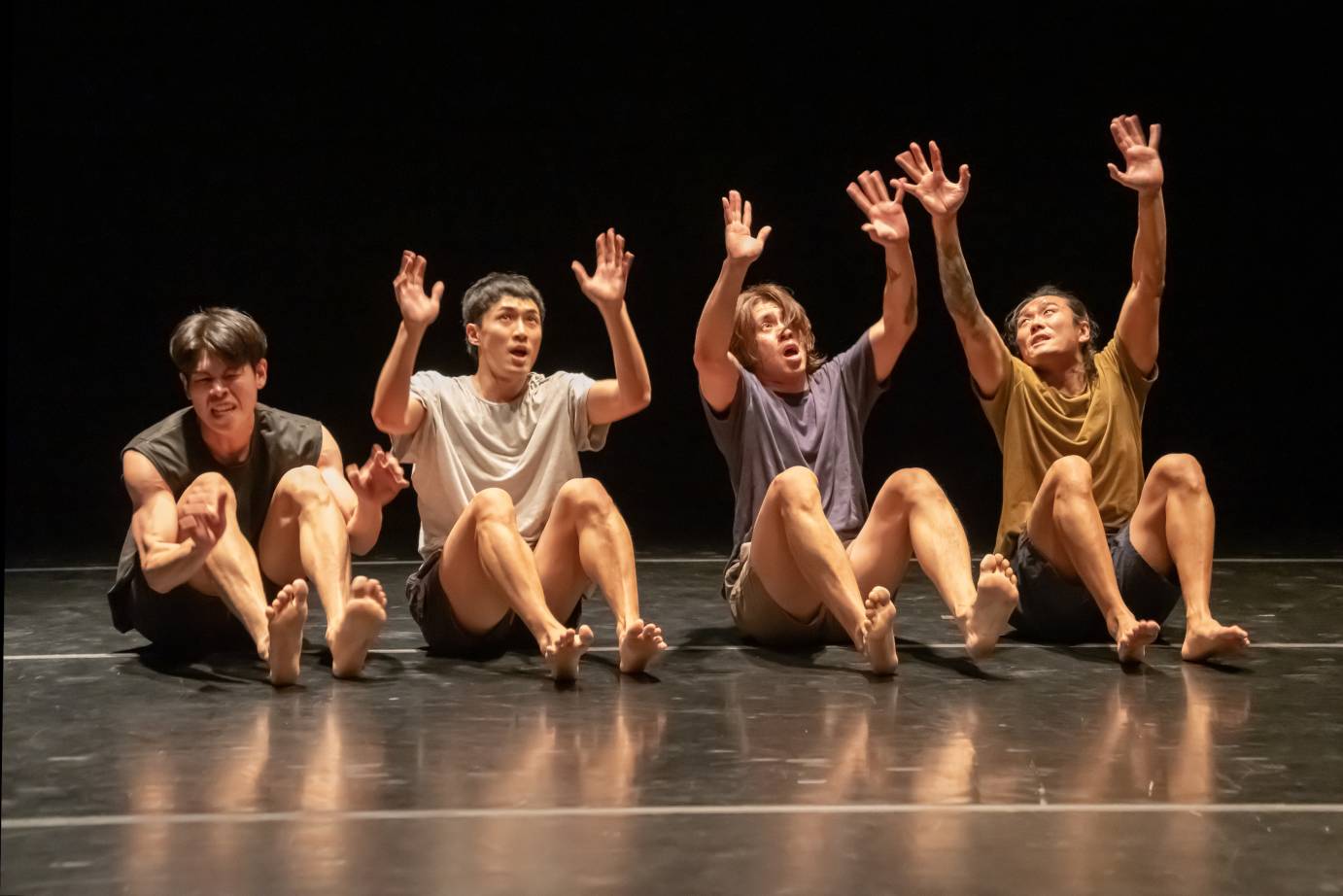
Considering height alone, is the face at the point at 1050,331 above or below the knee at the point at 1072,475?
above

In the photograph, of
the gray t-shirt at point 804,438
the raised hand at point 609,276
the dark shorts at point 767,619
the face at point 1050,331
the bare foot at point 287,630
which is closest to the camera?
the bare foot at point 287,630

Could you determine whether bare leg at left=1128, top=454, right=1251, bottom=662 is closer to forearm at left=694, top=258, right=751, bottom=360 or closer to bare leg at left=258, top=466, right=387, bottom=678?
forearm at left=694, top=258, right=751, bottom=360

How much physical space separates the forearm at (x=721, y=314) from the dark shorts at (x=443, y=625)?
504 millimetres

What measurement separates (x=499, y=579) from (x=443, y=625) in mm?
236

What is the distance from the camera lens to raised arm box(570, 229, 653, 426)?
9.48ft

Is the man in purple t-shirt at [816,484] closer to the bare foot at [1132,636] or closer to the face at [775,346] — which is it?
the face at [775,346]

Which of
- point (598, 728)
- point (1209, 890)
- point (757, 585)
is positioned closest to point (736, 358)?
point (757, 585)

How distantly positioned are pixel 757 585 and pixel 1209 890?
4.42 feet

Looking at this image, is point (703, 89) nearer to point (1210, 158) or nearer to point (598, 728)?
point (1210, 158)

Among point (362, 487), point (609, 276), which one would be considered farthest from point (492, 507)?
point (609, 276)

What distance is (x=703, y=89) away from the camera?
4.96 m

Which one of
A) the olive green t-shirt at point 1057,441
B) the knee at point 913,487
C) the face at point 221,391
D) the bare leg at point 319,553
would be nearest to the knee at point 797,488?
the knee at point 913,487

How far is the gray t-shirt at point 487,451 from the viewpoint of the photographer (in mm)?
3023

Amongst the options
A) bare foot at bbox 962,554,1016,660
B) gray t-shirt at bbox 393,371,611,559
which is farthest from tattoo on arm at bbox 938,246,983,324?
gray t-shirt at bbox 393,371,611,559
